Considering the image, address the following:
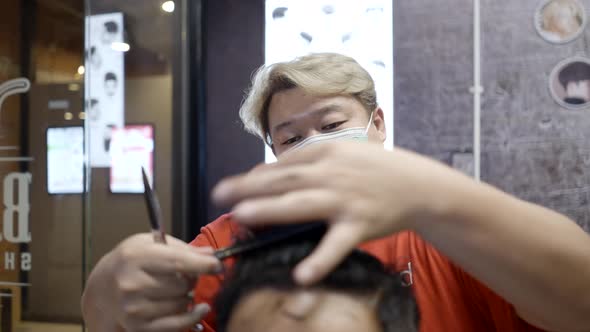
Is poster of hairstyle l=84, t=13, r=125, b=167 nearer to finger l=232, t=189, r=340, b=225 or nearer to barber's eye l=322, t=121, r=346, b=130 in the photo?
barber's eye l=322, t=121, r=346, b=130

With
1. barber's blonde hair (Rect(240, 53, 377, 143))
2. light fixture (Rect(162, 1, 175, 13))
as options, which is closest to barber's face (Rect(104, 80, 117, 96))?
light fixture (Rect(162, 1, 175, 13))

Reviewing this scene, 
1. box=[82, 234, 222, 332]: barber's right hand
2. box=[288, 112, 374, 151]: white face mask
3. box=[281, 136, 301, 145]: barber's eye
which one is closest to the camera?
box=[82, 234, 222, 332]: barber's right hand

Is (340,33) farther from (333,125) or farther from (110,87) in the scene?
(110,87)

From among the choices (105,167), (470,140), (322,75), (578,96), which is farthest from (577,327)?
(105,167)

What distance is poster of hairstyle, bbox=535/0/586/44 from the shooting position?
165 cm

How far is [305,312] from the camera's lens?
53 cm

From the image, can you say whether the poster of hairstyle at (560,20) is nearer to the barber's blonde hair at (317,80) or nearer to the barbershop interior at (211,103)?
the barbershop interior at (211,103)

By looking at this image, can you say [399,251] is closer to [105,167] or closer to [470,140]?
[470,140]

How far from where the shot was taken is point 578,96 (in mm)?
1646

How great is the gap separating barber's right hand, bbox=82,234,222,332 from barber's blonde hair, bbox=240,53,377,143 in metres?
0.62

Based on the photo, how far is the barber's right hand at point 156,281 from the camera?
488 millimetres

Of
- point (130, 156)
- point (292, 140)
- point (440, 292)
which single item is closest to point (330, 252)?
point (440, 292)

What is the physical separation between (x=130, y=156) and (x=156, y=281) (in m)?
1.79

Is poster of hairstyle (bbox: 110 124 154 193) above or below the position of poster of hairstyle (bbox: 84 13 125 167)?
below
